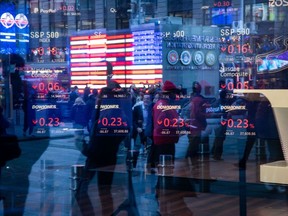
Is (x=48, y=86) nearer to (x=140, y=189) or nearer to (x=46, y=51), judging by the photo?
(x=46, y=51)

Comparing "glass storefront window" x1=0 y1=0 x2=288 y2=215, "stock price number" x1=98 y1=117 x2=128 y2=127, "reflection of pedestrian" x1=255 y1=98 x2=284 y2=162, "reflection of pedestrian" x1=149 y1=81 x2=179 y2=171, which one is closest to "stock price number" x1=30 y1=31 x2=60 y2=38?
"glass storefront window" x1=0 y1=0 x2=288 y2=215

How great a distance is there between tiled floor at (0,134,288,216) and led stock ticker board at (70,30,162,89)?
82cm

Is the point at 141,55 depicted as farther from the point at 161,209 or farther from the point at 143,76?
the point at 161,209

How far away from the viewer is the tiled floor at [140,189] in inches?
240

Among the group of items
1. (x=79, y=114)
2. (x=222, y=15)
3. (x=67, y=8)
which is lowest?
(x=79, y=114)

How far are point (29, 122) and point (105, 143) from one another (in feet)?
2.96

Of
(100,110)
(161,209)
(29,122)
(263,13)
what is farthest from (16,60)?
(263,13)

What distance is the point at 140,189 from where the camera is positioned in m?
7.02

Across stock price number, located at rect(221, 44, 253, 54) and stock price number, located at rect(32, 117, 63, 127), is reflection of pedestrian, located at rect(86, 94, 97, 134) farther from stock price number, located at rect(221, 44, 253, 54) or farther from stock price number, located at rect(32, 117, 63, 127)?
stock price number, located at rect(221, 44, 253, 54)

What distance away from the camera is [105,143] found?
6551 mm

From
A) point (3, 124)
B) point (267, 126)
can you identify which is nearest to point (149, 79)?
point (267, 126)

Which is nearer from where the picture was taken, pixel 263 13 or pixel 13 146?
pixel 263 13

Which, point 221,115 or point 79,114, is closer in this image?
point 221,115

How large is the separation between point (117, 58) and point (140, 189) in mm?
1842
